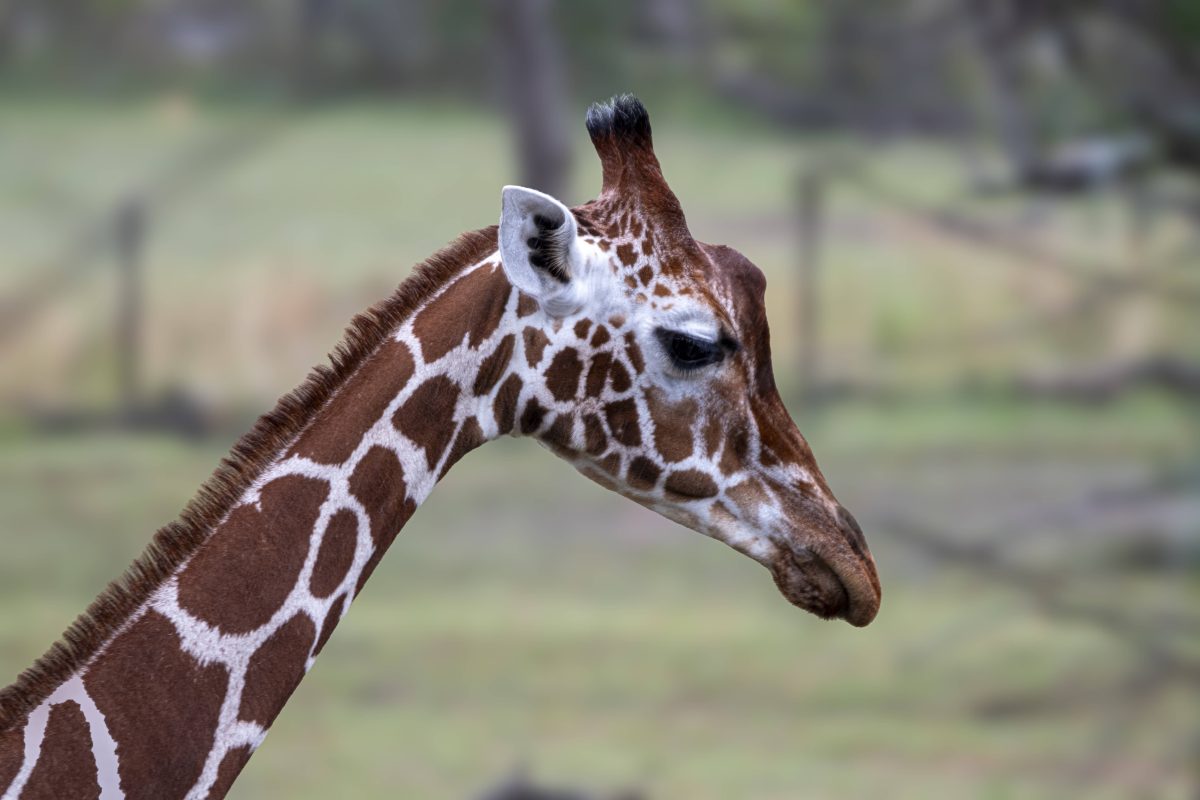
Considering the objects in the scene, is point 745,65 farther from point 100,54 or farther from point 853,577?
point 853,577

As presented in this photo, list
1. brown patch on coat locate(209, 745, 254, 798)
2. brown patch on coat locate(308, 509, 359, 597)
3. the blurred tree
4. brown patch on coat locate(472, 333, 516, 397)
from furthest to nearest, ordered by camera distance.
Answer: the blurred tree
brown patch on coat locate(472, 333, 516, 397)
brown patch on coat locate(308, 509, 359, 597)
brown patch on coat locate(209, 745, 254, 798)

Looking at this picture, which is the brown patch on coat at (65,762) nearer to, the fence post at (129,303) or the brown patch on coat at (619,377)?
the brown patch on coat at (619,377)

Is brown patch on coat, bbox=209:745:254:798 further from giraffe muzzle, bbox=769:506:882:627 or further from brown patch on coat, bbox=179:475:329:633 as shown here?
giraffe muzzle, bbox=769:506:882:627

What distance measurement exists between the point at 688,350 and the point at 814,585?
1.41 ft

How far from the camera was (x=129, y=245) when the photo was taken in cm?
706

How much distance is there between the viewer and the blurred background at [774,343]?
6.98 meters

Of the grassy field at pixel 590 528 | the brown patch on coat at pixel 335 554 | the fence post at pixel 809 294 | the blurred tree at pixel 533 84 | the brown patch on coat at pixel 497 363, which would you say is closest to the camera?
the brown patch on coat at pixel 335 554

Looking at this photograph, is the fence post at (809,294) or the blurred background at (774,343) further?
the fence post at (809,294)

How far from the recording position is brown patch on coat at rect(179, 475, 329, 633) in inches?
75.2

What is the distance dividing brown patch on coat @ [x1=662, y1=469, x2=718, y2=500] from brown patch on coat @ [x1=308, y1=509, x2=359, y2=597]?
1.62 ft

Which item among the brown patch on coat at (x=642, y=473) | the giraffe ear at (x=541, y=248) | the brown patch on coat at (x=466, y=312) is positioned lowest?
the brown patch on coat at (x=642, y=473)

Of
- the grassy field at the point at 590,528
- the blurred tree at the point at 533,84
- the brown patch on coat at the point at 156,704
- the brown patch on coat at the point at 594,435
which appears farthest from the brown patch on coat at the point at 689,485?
the blurred tree at the point at 533,84

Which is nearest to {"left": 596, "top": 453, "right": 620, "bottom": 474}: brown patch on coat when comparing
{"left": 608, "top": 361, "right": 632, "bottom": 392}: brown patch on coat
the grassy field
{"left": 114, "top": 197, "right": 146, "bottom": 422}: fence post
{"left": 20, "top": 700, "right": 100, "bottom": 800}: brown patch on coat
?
{"left": 608, "top": 361, "right": 632, "bottom": 392}: brown patch on coat

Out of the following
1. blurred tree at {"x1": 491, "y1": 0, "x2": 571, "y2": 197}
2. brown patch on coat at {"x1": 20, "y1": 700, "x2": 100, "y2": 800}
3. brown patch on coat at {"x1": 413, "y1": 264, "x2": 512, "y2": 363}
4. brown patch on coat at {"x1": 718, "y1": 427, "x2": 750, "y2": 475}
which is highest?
brown patch on coat at {"x1": 413, "y1": 264, "x2": 512, "y2": 363}
